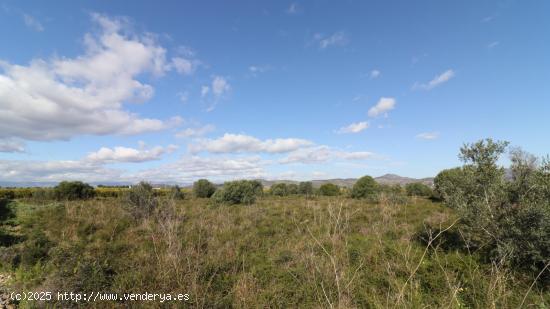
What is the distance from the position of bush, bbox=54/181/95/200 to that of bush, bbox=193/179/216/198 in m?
9.66

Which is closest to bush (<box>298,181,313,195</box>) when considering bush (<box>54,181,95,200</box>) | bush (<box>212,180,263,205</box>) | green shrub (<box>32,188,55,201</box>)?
bush (<box>212,180,263,205</box>)

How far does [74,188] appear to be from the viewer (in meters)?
24.0

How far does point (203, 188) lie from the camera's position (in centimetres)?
2886

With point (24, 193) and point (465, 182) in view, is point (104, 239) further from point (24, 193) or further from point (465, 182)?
point (24, 193)

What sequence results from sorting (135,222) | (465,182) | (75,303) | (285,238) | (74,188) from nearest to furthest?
(75,303)
(465,182)
(285,238)
(135,222)
(74,188)

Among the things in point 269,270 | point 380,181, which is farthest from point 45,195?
point 380,181

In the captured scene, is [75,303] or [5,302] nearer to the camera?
[75,303]

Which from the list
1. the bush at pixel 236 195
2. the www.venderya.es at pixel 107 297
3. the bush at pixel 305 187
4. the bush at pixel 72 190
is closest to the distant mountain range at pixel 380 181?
the bush at pixel 305 187

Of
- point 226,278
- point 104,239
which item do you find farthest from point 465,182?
point 104,239

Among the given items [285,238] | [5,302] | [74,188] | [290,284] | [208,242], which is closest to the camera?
[5,302]

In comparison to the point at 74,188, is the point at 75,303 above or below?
below

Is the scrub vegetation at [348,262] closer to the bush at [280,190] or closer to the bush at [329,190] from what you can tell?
the bush at [329,190]

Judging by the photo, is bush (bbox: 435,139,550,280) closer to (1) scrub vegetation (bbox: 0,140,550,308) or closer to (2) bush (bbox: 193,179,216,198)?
(1) scrub vegetation (bbox: 0,140,550,308)

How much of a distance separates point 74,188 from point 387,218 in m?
26.4
